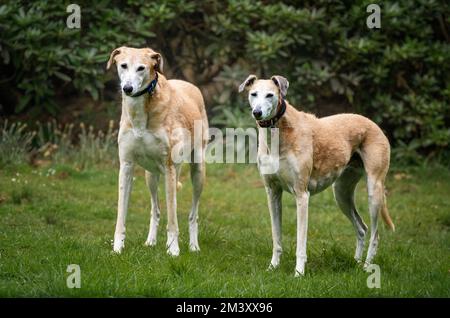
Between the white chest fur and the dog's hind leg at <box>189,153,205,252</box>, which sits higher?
the white chest fur

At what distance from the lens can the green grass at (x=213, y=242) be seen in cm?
556

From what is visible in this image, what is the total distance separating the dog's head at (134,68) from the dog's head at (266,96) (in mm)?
925

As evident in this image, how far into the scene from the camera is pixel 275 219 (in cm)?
657

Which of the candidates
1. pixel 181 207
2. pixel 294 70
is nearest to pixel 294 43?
pixel 294 70

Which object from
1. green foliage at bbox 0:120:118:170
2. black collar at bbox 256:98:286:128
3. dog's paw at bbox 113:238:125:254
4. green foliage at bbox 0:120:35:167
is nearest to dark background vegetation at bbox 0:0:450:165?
green foliage at bbox 0:120:118:170

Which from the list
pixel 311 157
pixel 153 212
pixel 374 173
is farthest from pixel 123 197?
pixel 374 173

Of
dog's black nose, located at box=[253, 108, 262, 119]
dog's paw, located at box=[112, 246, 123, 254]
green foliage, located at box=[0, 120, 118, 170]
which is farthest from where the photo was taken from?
green foliage, located at box=[0, 120, 118, 170]

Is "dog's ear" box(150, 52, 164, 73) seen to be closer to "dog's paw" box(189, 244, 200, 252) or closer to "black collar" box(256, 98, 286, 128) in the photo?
"black collar" box(256, 98, 286, 128)

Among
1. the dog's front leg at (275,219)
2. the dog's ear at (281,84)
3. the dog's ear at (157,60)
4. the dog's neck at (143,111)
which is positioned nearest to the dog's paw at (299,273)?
the dog's front leg at (275,219)

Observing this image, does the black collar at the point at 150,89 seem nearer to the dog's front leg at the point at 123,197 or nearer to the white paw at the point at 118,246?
the dog's front leg at the point at 123,197

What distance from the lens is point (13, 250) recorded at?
21.2 ft

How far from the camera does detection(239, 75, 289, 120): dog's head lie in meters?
6.03
